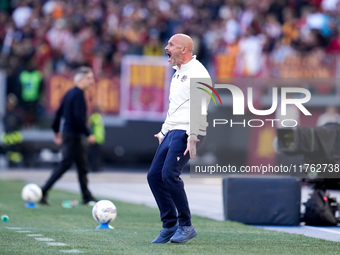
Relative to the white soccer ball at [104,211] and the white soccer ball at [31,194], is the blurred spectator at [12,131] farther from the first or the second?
the white soccer ball at [104,211]

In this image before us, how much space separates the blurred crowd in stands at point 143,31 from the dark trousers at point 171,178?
17.2 m

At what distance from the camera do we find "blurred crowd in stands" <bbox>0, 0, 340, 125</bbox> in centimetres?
2656

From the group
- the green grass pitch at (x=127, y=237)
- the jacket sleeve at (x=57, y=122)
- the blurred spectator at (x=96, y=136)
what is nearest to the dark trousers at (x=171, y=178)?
the green grass pitch at (x=127, y=237)

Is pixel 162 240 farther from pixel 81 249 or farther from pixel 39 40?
pixel 39 40

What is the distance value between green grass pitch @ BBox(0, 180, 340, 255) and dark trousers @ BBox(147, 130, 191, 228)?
1.10 ft

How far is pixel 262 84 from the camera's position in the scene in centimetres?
2383

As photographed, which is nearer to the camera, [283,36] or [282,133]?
[282,133]

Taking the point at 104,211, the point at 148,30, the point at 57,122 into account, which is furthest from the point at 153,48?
the point at 104,211

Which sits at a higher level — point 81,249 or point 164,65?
point 164,65

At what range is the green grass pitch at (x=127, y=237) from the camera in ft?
28.8

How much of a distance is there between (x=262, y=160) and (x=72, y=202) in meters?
3.28

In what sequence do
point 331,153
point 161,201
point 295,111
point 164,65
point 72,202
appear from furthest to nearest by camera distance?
1. point 164,65
2. point 72,202
3. point 295,111
4. point 331,153
5. point 161,201

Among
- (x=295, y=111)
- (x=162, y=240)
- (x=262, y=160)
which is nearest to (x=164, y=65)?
(x=262, y=160)

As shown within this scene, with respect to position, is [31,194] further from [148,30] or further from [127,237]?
[148,30]
